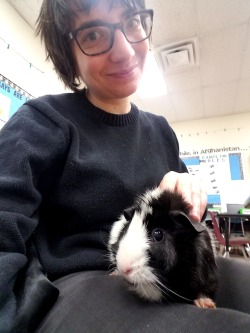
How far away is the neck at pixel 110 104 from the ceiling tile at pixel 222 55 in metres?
2.54

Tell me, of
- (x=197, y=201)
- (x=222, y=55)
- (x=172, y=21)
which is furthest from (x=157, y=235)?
(x=222, y=55)

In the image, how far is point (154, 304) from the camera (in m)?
0.50

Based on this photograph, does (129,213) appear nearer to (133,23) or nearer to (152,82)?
(133,23)

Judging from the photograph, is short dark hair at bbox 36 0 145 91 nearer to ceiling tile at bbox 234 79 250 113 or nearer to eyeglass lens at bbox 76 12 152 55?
eyeglass lens at bbox 76 12 152 55

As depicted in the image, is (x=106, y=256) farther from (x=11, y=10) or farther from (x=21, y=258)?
(x=11, y=10)

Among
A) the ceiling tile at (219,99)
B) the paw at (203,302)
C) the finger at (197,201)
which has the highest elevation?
the ceiling tile at (219,99)

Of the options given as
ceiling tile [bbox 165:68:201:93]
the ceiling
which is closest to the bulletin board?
the ceiling

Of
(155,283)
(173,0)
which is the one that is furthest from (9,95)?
(155,283)

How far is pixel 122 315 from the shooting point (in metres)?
0.44

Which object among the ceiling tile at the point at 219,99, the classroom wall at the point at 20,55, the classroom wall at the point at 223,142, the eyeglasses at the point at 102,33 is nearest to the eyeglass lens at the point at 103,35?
the eyeglasses at the point at 102,33

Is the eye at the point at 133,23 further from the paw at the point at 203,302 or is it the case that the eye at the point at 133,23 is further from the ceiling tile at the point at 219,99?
the ceiling tile at the point at 219,99

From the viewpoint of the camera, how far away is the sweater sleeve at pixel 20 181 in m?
0.43

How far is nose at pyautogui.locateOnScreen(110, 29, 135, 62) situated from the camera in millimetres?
809

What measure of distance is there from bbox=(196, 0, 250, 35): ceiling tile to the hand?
233 cm
